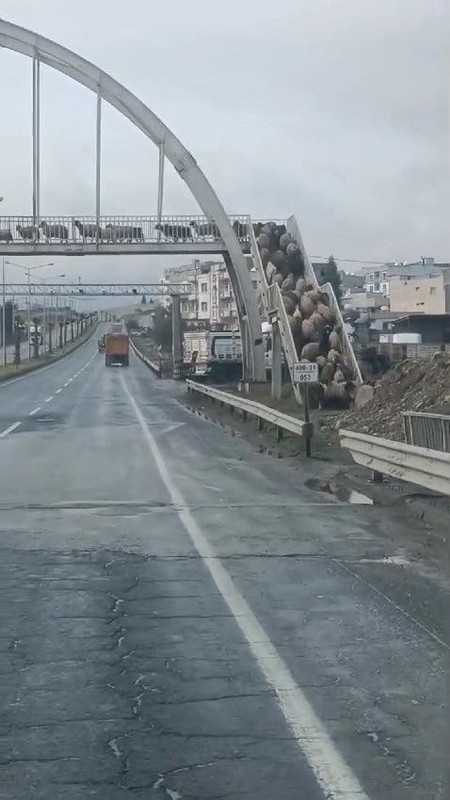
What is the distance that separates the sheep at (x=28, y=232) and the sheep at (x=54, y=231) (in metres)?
0.59

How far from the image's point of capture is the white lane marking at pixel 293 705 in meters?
5.83

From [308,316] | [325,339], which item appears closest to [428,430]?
[325,339]

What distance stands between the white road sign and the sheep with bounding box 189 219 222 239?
96.8 feet

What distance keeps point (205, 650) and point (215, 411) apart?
33807 millimetres

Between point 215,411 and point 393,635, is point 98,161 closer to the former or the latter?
point 215,411

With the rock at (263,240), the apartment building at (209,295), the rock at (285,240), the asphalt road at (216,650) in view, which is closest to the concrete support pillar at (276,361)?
the rock at (285,240)

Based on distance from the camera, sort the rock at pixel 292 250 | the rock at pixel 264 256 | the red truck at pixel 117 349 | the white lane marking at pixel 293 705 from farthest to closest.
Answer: the red truck at pixel 117 349
the rock at pixel 264 256
the rock at pixel 292 250
the white lane marking at pixel 293 705

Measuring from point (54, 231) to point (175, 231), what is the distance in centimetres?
533

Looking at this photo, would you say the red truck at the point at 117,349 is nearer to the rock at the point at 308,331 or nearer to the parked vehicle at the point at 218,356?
the parked vehicle at the point at 218,356

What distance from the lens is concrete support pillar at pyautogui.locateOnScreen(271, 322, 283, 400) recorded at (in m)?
42.8

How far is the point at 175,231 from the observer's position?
2172 inches

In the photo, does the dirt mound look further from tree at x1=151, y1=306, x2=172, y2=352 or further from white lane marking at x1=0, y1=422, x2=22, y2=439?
tree at x1=151, y1=306, x2=172, y2=352

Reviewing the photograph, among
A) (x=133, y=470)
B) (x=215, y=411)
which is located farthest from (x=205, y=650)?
(x=215, y=411)

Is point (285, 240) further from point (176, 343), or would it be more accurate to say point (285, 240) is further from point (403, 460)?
point (403, 460)
